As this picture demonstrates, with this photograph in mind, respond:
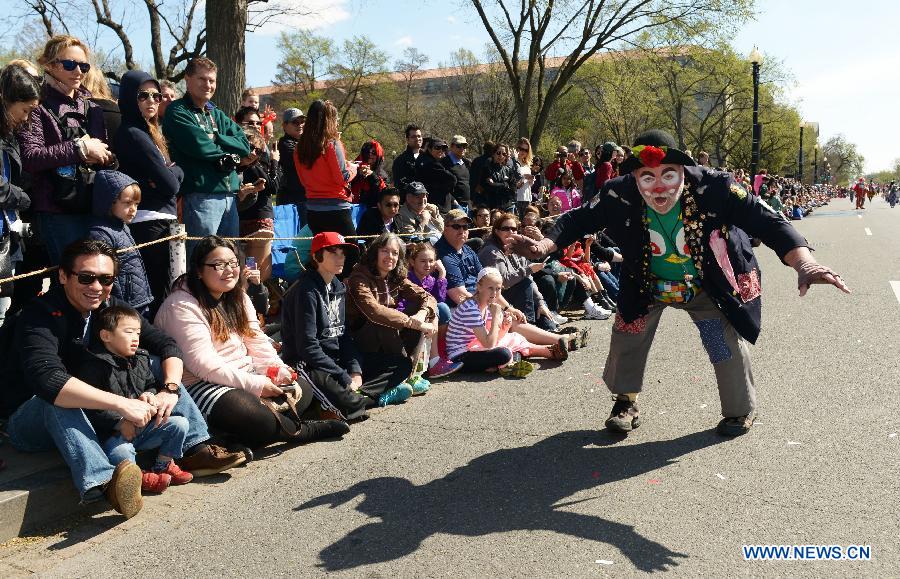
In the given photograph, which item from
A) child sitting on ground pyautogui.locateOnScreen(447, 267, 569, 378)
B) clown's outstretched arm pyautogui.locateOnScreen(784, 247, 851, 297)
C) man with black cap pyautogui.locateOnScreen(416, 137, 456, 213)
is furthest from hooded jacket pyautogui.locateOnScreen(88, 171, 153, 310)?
man with black cap pyautogui.locateOnScreen(416, 137, 456, 213)

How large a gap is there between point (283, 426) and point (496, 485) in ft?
4.82

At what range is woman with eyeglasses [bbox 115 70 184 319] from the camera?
5723mm

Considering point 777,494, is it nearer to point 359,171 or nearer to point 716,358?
point 716,358

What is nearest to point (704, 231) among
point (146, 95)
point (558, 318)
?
point (146, 95)

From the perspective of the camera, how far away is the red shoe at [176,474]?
4.52m

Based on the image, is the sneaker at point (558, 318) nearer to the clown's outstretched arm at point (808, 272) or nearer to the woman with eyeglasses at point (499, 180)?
the woman with eyeglasses at point (499, 180)

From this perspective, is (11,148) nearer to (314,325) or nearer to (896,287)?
(314,325)

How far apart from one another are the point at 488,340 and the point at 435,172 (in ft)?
12.6

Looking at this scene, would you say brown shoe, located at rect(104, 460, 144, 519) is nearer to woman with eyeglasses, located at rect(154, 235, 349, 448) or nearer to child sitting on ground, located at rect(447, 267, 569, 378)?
woman with eyeglasses, located at rect(154, 235, 349, 448)

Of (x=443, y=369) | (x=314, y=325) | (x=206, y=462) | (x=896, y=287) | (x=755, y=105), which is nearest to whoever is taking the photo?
(x=206, y=462)

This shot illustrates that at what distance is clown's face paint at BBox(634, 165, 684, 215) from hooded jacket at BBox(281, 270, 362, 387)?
2.44 metres

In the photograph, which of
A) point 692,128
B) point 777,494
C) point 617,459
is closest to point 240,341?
point 617,459

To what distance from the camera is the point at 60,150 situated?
5082mm

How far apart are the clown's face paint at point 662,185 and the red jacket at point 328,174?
144 inches
